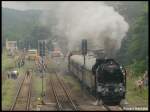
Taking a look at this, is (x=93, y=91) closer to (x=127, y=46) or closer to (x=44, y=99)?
(x=44, y=99)

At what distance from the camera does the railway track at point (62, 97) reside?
24641mm

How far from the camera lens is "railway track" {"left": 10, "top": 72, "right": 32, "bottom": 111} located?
82.1ft

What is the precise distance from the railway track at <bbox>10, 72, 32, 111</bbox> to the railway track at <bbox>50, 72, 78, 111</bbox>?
1634 mm

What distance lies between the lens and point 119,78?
85.5ft

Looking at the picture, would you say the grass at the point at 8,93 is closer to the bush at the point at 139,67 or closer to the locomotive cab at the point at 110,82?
the locomotive cab at the point at 110,82

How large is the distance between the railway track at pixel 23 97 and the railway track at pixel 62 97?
Answer: 1.63m

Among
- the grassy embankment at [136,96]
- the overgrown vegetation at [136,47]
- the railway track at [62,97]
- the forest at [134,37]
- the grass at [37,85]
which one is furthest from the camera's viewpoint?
the overgrown vegetation at [136,47]

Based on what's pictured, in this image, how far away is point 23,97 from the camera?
29.5 meters

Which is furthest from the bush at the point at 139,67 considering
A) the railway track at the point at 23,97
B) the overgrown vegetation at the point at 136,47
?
the railway track at the point at 23,97

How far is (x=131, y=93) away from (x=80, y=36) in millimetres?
14327

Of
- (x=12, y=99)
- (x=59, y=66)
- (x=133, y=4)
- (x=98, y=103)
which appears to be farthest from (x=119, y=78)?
(x=133, y=4)

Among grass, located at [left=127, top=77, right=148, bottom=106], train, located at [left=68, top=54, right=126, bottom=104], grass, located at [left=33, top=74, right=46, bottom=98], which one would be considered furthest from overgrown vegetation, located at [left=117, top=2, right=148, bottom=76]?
train, located at [left=68, top=54, right=126, bottom=104]

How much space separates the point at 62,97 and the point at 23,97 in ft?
7.77

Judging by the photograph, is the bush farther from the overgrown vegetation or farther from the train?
the train
